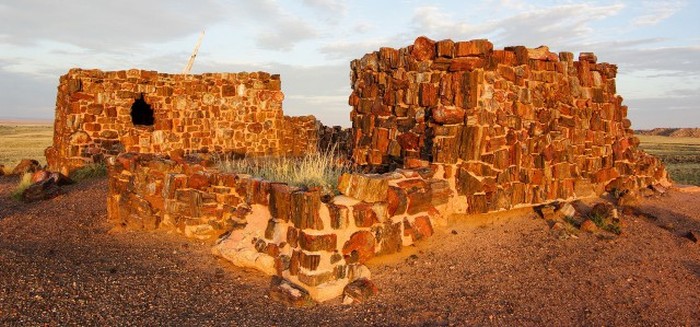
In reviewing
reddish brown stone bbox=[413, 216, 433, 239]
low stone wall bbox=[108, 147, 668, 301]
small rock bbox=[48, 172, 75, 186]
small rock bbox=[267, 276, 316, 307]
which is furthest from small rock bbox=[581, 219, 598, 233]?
small rock bbox=[48, 172, 75, 186]

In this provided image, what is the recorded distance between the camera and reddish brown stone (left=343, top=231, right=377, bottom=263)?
18.0 ft

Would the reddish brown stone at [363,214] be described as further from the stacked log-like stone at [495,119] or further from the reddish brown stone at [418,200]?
the stacked log-like stone at [495,119]

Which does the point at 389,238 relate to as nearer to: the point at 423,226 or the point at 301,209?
the point at 423,226

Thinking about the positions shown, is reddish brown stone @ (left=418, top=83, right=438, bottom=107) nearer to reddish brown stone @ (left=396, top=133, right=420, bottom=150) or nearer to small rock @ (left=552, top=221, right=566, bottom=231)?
reddish brown stone @ (left=396, top=133, right=420, bottom=150)

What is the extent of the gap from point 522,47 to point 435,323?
4.48 meters

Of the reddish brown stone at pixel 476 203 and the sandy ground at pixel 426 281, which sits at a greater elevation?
the reddish brown stone at pixel 476 203

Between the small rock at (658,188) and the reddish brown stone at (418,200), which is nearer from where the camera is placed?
the reddish brown stone at (418,200)

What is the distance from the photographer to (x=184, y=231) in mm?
7383

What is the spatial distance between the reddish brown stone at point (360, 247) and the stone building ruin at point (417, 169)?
2 cm

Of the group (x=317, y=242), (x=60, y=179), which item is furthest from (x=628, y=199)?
(x=60, y=179)

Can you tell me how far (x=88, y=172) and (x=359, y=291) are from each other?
9437 mm

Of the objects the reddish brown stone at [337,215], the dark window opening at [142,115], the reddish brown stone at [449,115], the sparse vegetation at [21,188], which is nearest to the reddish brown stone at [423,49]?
the reddish brown stone at [449,115]

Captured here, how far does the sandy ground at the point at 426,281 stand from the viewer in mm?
4742

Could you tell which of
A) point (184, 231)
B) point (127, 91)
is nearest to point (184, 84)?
point (127, 91)
